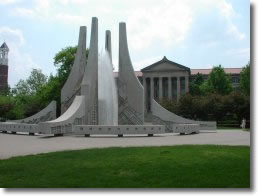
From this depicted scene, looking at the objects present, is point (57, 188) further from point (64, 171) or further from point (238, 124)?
point (238, 124)

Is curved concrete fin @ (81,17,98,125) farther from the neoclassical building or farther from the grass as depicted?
the neoclassical building

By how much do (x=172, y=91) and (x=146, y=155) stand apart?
2234 inches

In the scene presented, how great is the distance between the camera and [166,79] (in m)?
63.5

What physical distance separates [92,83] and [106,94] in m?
1.22

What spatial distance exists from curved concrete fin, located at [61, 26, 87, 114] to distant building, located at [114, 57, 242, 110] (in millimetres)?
38749

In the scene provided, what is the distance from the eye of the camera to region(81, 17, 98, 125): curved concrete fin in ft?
63.7

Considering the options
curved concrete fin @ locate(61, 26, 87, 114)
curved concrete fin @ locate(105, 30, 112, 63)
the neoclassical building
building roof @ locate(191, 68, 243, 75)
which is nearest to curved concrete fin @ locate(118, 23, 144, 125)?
curved concrete fin @ locate(105, 30, 112, 63)

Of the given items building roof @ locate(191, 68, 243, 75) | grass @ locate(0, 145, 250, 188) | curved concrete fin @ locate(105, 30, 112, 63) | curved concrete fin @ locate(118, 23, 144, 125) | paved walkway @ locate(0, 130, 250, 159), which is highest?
building roof @ locate(191, 68, 243, 75)

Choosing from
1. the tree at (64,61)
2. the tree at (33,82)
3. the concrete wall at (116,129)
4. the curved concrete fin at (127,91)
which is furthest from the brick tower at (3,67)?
the concrete wall at (116,129)

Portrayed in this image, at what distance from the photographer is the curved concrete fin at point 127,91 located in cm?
2044

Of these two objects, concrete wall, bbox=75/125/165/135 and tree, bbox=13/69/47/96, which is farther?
tree, bbox=13/69/47/96

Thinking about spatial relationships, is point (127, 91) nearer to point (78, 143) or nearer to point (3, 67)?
point (78, 143)

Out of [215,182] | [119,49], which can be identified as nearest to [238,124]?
[119,49]

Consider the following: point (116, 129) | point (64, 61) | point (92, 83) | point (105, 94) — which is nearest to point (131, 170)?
point (116, 129)
